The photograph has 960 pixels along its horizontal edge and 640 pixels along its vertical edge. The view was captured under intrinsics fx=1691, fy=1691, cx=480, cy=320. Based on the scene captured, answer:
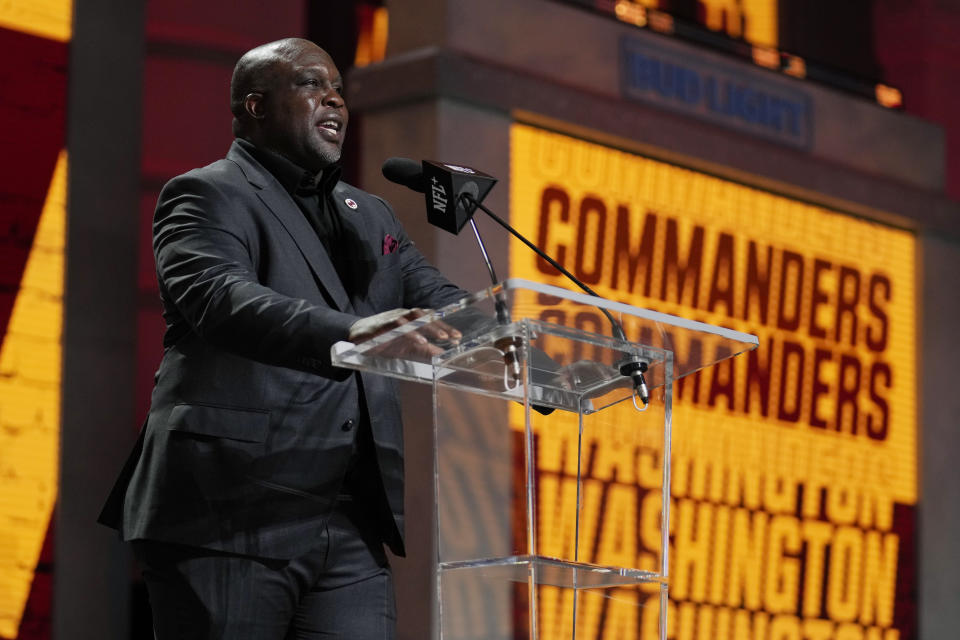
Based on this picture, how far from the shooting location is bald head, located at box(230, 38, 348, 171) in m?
2.72

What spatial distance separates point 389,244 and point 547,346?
51 centimetres

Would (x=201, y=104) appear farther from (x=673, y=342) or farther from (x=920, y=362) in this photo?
(x=673, y=342)

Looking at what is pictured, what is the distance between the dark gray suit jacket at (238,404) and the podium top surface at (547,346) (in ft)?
0.42

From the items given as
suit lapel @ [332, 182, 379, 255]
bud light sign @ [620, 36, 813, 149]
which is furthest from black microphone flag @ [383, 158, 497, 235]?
bud light sign @ [620, 36, 813, 149]

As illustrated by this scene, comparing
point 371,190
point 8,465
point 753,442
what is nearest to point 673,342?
point 8,465

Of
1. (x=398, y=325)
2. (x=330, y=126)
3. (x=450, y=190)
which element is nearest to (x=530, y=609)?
(x=398, y=325)

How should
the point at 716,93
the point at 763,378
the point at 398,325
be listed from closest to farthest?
the point at 398,325, the point at 763,378, the point at 716,93

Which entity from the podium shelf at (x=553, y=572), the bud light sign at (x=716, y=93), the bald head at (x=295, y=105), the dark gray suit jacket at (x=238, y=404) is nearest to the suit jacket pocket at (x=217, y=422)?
the dark gray suit jacket at (x=238, y=404)

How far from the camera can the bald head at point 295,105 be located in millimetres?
2723

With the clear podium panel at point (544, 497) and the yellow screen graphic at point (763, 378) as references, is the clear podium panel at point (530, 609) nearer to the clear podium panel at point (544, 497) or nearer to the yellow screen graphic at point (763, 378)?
the clear podium panel at point (544, 497)

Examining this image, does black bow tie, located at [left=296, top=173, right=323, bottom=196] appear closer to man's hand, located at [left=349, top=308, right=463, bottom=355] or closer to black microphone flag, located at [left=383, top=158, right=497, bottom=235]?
black microphone flag, located at [left=383, top=158, right=497, bottom=235]

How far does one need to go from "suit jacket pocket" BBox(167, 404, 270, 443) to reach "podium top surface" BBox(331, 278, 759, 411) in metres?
0.24

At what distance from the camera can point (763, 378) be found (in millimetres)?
6164

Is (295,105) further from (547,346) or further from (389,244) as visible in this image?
(547,346)
